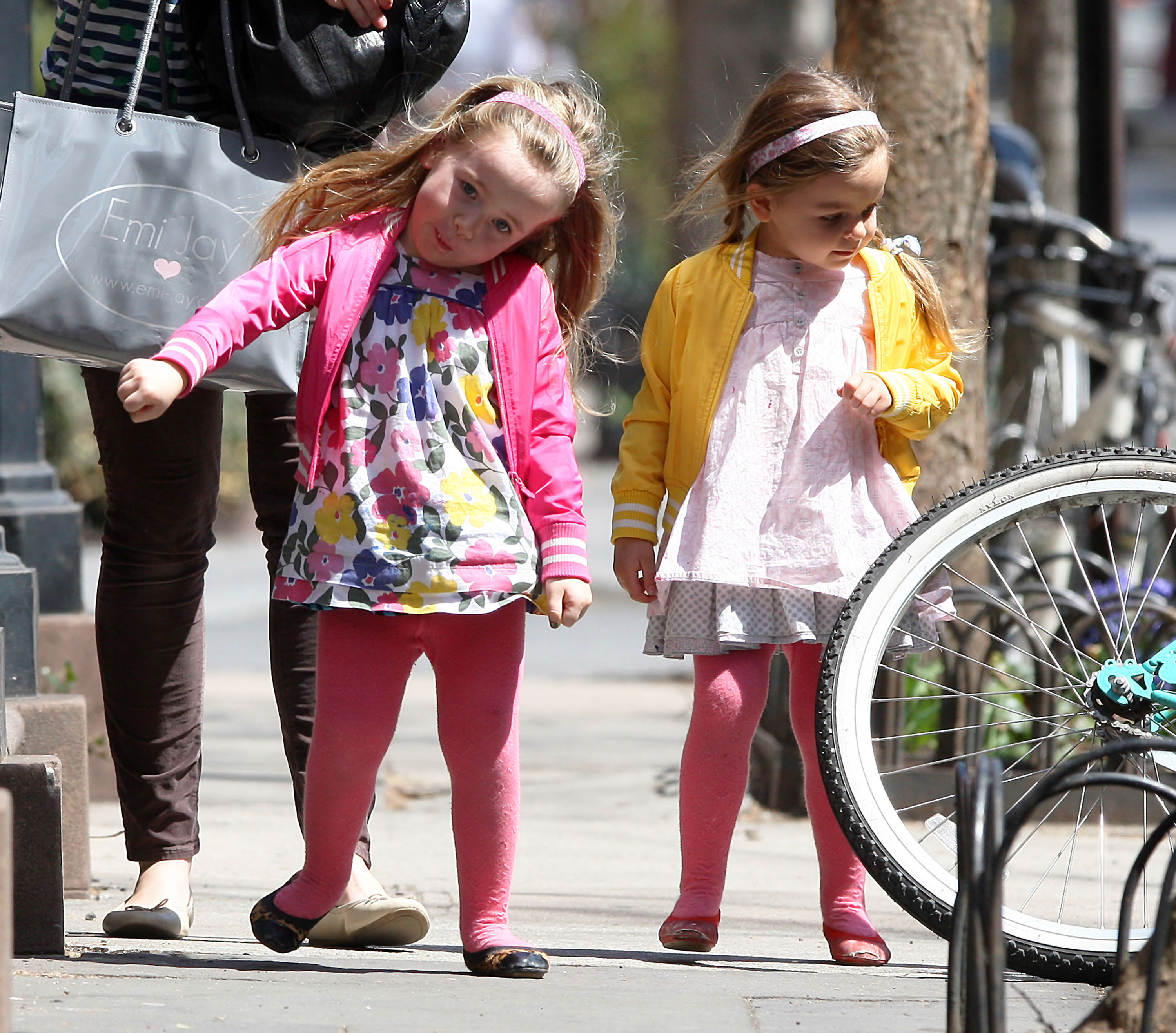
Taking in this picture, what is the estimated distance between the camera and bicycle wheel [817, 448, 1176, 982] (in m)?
2.62

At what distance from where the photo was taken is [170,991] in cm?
240

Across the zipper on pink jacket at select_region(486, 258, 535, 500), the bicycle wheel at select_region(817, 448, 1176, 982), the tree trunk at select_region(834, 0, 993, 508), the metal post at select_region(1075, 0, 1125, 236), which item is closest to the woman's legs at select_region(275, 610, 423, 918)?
the zipper on pink jacket at select_region(486, 258, 535, 500)

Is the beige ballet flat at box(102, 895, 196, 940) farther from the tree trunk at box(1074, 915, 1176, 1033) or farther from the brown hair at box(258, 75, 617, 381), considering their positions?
the tree trunk at box(1074, 915, 1176, 1033)

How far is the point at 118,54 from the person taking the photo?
278cm

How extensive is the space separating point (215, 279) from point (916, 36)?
8.62 feet

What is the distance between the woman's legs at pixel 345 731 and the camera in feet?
8.54

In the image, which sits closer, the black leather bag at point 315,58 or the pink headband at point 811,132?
the black leather bag at point 315,58

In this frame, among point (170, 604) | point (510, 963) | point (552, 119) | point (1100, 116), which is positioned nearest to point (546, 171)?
point (552, 119)

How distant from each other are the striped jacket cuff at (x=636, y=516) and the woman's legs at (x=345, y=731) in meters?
0.46

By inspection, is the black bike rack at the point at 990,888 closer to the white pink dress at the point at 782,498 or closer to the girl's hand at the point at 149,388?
the white pink dress at the point at 782,498

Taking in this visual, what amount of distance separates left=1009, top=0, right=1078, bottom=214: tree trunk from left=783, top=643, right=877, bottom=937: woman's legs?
18.0 ft

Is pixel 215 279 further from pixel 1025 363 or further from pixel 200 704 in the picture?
pixel 1025 363

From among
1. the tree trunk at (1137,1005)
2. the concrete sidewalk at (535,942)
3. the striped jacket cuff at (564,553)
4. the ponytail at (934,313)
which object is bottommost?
the concrete sidewalk at (535,942)

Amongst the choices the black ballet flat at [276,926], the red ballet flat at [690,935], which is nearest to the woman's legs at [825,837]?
the red ballet flat at [690,935]
